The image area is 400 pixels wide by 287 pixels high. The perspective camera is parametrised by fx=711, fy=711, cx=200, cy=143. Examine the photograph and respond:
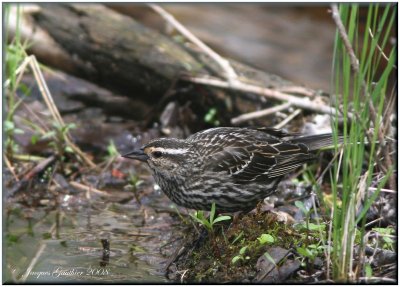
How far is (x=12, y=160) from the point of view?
8125mm

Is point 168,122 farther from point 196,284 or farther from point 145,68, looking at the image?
point 196,284

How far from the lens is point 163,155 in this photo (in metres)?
6.55

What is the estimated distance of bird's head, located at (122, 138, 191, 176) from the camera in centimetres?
649

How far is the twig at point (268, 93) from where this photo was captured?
331 inches

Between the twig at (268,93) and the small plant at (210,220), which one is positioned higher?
the twig at (268,93)

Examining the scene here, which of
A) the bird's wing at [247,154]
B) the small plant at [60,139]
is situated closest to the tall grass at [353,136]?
the bird's wing at [247,154]

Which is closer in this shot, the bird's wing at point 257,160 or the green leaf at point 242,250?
the green leaf at point 242,250

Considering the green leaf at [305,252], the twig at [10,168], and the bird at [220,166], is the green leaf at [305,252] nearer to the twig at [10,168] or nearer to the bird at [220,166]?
the bird at [220,166]

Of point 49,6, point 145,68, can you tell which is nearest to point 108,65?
point 145,68

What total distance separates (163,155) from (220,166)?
0.54m

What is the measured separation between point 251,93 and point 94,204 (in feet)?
8.24

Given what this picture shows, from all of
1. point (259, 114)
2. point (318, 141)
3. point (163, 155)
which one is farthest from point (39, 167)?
point (318, 141)

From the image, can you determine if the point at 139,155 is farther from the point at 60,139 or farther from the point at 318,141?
the point at 60,139

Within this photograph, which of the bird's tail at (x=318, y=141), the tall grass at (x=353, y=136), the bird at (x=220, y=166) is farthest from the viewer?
the bird's tail at (x=318, y=141)
